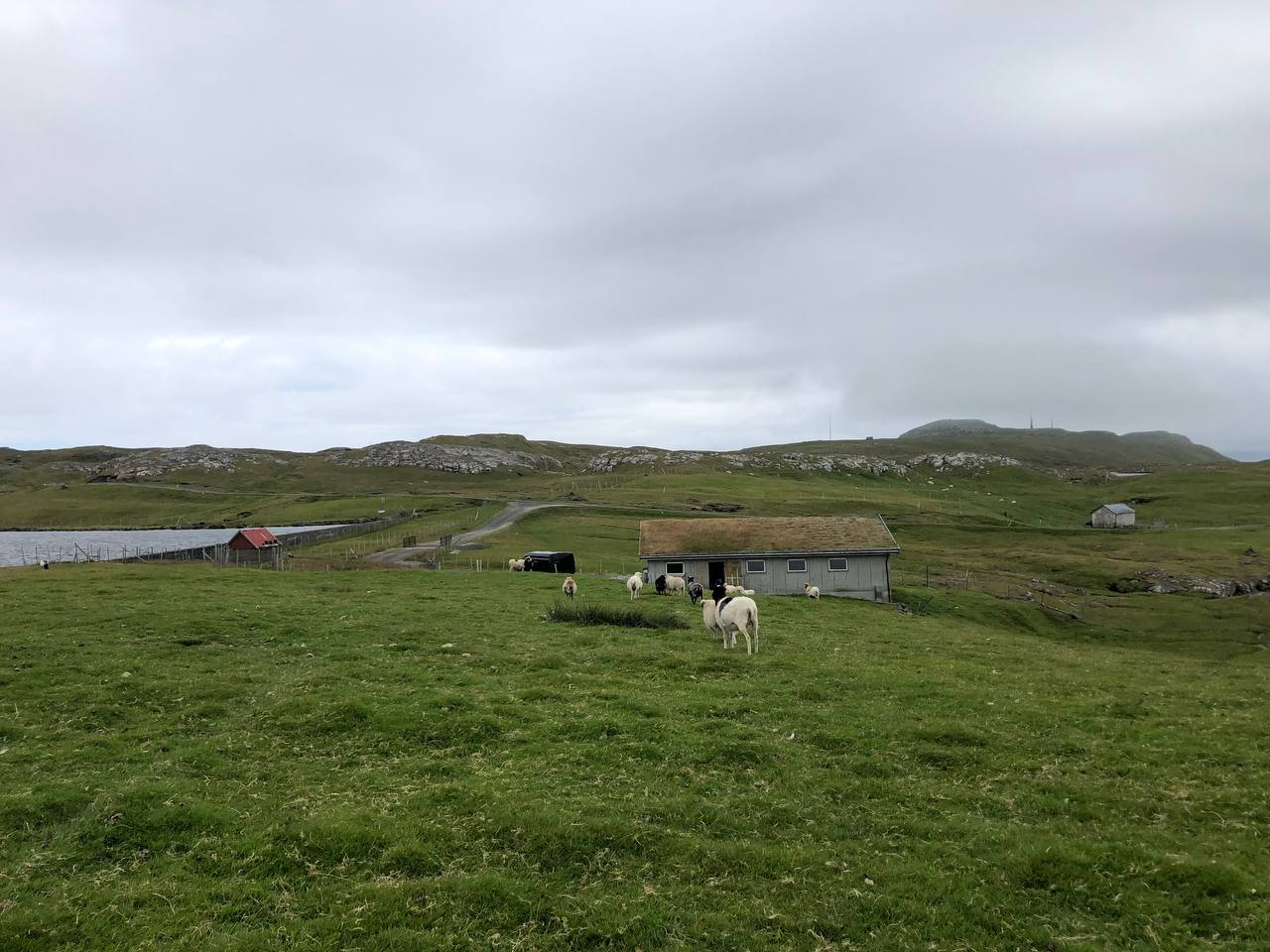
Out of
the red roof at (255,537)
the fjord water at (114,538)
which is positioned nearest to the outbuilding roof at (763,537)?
the red roof at (255,537)

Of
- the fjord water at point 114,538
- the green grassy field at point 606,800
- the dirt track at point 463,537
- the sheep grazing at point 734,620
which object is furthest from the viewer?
the fjord water at point 114,538

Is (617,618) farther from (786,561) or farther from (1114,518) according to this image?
(1114,518)

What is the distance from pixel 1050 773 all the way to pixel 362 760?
43.0 ft

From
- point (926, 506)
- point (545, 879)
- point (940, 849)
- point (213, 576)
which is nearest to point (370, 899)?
point (545, 879)

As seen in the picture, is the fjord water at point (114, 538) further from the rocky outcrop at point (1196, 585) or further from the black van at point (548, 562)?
the rocky outcrop at point (1196, 585)

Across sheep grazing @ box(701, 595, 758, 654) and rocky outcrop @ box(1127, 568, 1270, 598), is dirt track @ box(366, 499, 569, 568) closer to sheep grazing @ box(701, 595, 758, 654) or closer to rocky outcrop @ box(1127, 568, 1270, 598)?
sheep grazing @ box(701, 595, 758, 654)

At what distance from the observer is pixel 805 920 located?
29.0 feet

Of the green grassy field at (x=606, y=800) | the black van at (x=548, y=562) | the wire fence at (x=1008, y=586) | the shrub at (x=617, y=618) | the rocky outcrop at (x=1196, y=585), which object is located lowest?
the rocky outcrop at (x=1196, y=585)

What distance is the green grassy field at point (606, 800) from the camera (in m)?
8.84

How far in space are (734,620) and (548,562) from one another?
35.4 metres

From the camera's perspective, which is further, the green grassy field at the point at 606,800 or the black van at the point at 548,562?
the black van at the point at 548,562

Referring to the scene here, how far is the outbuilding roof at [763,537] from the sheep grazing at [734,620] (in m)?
28.7

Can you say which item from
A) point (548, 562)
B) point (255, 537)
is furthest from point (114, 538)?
point (548, 562)

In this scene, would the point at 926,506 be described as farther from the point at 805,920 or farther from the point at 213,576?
the point at 805,920
